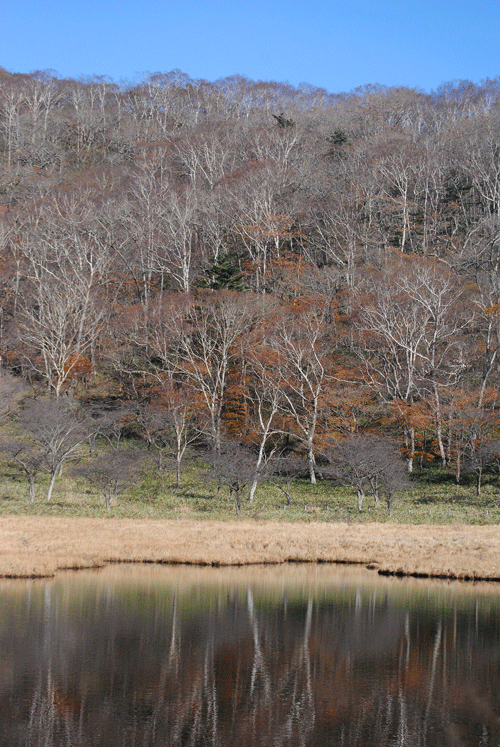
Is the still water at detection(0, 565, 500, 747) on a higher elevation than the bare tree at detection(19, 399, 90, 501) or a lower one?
lower

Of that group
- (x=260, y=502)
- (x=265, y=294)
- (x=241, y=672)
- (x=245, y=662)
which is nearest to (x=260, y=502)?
(x=260, y=502)

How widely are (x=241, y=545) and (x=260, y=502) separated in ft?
52.2

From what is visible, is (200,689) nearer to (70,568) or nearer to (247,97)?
(70,568)

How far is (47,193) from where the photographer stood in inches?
3361

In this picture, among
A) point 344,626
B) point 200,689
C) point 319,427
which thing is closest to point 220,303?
point 319,427

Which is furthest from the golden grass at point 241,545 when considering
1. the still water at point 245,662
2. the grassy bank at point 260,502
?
the grassy bank at point 260,502

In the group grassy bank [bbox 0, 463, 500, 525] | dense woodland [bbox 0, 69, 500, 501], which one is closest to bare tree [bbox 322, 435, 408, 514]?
dense woodland [bbox 0, 69, 500, 501]

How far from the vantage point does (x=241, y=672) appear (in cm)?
1486

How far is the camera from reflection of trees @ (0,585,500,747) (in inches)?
456

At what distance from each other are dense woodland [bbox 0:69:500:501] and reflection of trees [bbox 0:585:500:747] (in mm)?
22990

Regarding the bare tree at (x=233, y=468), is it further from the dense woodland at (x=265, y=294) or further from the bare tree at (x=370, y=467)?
the bare tree at (x=370, y=467)

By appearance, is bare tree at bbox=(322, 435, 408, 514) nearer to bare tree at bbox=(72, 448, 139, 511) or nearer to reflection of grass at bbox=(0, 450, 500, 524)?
reflection of grass at bbox=(0, 450, 500, 524)

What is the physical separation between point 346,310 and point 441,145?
3984 centimetres

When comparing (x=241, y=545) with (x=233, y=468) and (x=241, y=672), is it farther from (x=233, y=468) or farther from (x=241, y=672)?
(x=241, y=672)
